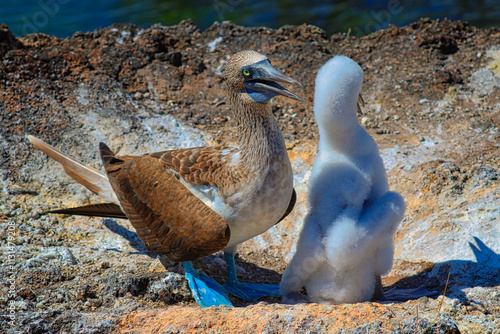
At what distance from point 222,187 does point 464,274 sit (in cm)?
200

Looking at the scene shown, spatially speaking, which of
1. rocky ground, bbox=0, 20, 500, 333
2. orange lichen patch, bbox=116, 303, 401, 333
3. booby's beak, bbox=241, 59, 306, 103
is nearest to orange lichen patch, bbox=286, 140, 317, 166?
rocky ground, bbox=0, 20, 500, 333

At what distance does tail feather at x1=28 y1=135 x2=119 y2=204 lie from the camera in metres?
4.69

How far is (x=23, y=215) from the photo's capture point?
15.8ft

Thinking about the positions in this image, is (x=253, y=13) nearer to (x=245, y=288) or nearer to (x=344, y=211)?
(x=245, y=288)

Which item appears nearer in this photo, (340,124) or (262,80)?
(340,124)

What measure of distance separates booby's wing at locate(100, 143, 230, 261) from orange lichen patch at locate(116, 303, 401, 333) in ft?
1.96

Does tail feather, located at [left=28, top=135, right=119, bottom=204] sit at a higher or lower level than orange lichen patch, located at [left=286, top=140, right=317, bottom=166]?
higher

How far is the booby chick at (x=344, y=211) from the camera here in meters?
3.50

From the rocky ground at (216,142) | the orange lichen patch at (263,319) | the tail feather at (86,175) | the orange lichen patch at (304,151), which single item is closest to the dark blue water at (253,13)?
the rocky ground at (216,142)

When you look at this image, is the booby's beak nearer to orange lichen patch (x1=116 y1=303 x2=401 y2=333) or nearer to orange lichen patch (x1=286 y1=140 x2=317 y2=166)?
orange lichen patch (x1=116 y1=303 x2=401 y2=333)

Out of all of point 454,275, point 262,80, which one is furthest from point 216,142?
point 454,275

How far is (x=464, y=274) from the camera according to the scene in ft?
13.2

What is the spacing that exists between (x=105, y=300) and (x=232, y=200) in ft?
3.73

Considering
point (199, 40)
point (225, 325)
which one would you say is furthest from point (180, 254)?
point (199, 40)
